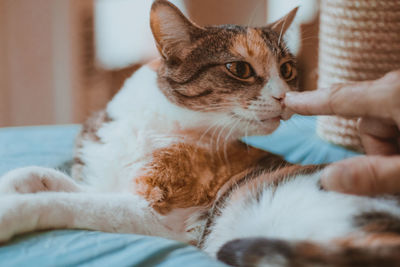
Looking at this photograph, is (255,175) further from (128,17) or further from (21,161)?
(128,17)

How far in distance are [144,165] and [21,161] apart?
543 mm

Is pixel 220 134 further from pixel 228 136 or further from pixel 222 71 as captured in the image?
pixel 222 71

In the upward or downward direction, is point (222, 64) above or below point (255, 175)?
above

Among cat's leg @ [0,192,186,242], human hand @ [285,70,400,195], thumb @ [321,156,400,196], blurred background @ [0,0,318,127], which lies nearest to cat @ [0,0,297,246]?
cat's leg @ [0,192,186,242]

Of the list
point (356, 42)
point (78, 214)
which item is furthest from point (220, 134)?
point (356, 42)

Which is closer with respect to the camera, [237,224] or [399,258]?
[399,258]

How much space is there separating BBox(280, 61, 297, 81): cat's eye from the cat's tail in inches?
25.6

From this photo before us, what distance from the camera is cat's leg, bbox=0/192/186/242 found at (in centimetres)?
87

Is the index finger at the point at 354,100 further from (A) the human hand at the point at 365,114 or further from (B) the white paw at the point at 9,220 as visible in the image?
(B) the white paw at the point at 9,220

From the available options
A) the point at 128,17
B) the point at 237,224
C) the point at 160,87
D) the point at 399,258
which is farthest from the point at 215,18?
the point at 399,258

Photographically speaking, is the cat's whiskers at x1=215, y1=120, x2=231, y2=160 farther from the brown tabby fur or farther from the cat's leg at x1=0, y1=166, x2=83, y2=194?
the cat's leg at x1=0, y1=166, x2=83, y2=194

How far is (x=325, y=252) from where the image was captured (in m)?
0.65

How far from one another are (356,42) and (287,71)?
1.79ft

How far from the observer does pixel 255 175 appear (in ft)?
3.64
